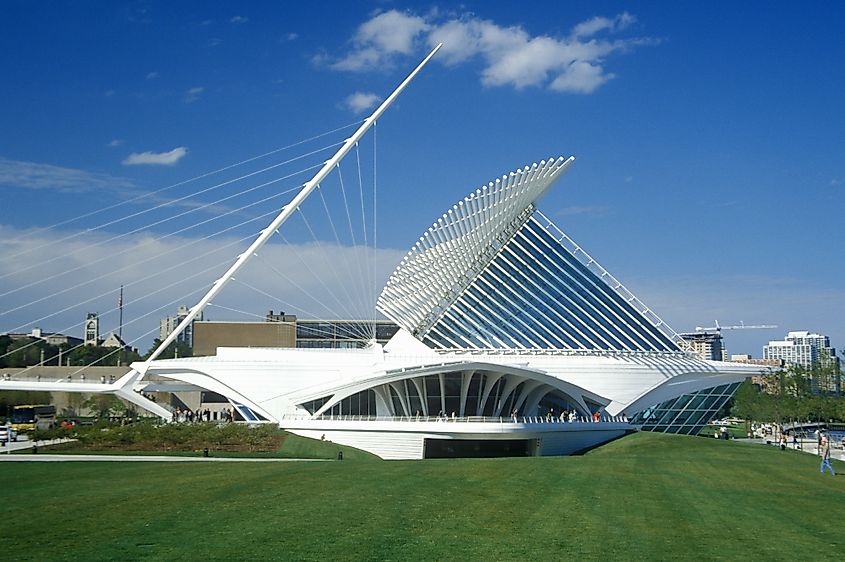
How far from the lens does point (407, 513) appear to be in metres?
20.3

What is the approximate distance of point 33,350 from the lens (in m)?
116

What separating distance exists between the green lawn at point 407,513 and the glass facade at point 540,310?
28342 mm

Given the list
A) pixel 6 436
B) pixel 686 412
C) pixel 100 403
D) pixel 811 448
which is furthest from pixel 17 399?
pixel 811 448

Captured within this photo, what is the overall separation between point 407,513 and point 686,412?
44.7 m

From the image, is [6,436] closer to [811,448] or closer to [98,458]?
[98,458]

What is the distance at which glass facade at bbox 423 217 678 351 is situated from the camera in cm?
5975

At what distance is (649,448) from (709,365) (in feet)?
53.5

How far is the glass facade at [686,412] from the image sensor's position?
5934 centimetres

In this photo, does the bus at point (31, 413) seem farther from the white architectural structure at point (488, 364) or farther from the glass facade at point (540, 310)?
the glass facade at point (540, 310)

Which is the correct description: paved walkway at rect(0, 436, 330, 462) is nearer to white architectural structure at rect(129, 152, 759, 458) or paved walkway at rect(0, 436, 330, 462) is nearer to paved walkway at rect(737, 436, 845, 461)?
white architectural structure at rect(129, 152, 759, 458)

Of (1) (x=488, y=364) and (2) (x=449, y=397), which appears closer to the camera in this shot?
(1) (x=488, y=364)

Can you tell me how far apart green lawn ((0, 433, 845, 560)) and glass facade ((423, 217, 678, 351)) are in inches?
1116

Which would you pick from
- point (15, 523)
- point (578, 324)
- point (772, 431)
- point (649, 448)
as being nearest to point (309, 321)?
point (772, 431)

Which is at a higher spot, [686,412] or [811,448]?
[686,412]
